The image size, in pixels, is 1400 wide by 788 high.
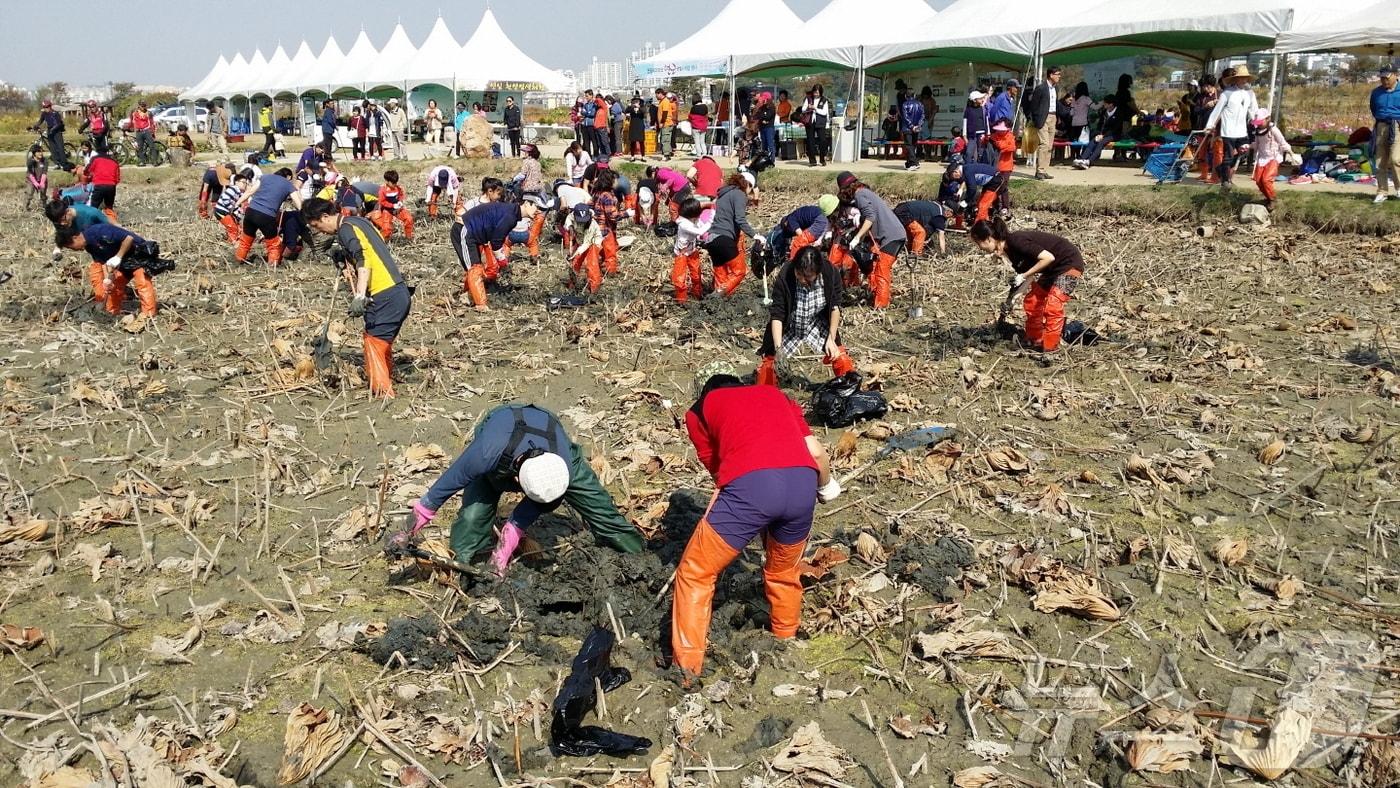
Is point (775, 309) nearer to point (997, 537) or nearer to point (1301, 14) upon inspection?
point (997, 537)

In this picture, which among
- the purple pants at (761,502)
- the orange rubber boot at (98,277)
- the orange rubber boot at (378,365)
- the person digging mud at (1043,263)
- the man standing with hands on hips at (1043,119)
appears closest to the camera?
the purple pants at (761,502)

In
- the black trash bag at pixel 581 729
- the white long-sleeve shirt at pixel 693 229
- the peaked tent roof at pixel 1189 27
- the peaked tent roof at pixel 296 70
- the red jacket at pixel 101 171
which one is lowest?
the black trash bag at pixel 581 729

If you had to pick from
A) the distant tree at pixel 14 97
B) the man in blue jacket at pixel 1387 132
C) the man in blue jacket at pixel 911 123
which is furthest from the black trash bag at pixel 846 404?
the distant tree at pixel 14 97

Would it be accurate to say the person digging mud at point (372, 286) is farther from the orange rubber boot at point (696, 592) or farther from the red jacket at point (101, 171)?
the red jacket at point (101, 171)

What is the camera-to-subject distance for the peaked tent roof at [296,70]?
42.7 m

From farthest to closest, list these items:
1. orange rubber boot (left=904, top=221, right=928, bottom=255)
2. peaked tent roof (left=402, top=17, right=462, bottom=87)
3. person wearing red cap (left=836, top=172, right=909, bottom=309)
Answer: peaked tent roof (left=402, top=17, right=462, bottom=87), orange rubber boot (left=904, top=221, right=928, bottom=255), person wearing red cap (left=836, top=172, right=909, bottom=309)

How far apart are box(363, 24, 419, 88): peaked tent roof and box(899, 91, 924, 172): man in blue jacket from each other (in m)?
A: 22.0

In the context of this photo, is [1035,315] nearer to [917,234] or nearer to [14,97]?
[917,234]

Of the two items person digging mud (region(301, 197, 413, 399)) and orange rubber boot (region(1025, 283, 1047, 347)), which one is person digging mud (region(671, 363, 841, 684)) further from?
orange rubber boot (region(1025, 283, 1047, 347))

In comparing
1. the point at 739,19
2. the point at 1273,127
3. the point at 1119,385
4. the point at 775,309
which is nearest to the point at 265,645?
the point at 775,309

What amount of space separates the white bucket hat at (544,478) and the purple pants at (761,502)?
2.47 ft

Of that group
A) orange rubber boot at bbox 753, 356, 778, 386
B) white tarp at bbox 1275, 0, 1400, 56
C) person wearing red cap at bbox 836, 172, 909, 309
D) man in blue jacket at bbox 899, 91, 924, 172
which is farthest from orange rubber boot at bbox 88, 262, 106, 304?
white tarp at bbox 1275, 0, 1400, 56

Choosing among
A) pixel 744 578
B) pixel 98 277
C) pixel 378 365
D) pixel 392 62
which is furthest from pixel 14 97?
pixel 744 578

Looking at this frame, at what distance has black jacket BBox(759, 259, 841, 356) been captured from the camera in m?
7.04
